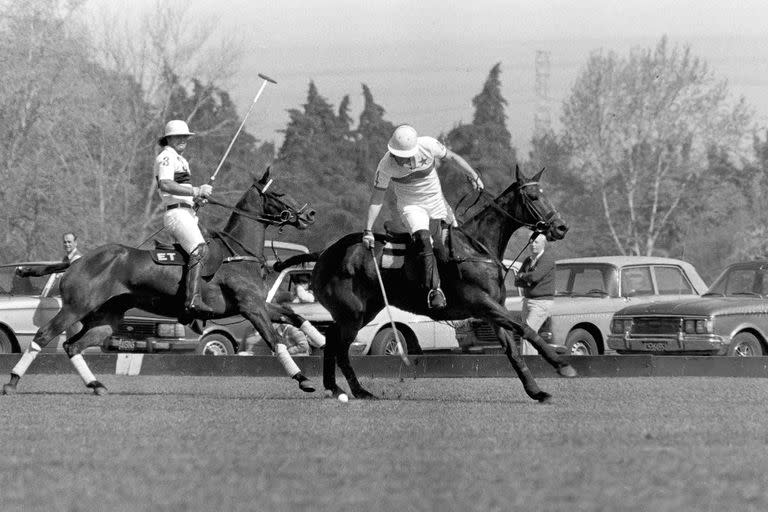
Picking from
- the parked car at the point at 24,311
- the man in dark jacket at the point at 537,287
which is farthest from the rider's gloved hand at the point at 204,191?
the parked car at the point at 24,311

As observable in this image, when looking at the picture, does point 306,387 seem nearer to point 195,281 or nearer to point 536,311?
point 195,281

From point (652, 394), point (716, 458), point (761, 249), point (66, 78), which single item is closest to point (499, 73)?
point (761, 249)

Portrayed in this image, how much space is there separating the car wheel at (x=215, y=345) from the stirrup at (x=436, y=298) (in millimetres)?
9244

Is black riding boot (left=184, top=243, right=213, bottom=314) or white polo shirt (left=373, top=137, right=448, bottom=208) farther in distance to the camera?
black riding boot (left=184, top=243, right=213, bottom=314)

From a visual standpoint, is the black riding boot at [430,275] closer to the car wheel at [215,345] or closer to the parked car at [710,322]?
the parked car at [710,322]

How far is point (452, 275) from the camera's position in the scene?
1492 centimetres

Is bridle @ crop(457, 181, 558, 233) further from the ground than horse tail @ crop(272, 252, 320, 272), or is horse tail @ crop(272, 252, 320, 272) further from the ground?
bridle @ crop(457, 181, 558, 233)

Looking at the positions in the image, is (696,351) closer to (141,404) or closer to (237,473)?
(141,404)

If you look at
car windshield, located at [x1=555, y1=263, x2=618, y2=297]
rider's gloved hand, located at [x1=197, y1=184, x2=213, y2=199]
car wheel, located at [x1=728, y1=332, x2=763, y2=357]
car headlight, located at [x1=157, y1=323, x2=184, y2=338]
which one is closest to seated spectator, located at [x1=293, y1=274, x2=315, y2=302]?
car headlight, located at [x1=157, y1=323, x2=184, y2=338]

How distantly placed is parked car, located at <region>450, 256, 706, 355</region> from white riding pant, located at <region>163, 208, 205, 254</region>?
21.5 feet

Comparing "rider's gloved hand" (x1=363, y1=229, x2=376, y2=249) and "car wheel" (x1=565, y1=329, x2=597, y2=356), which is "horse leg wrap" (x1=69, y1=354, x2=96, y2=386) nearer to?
"rider's gloved hand" (x1=363, y1=229, x2=376, y2=249)

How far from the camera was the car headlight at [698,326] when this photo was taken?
20.6 m

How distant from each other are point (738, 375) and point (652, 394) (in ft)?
12.9

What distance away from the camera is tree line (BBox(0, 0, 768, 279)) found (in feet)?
133
